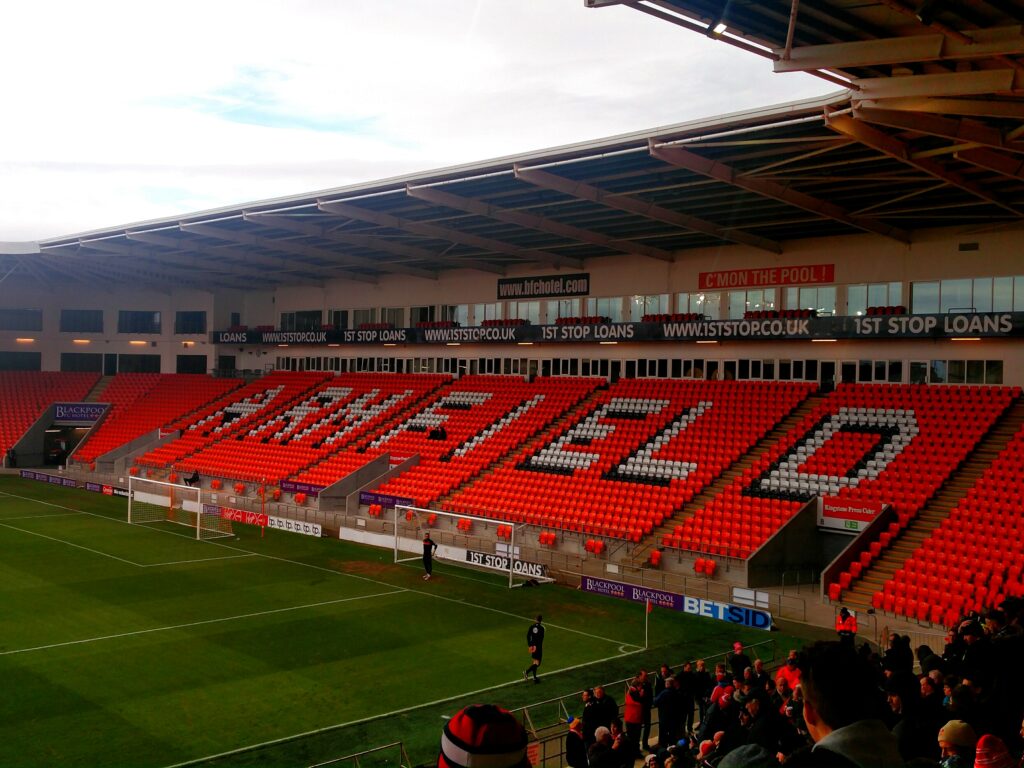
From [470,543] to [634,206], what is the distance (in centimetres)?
1215

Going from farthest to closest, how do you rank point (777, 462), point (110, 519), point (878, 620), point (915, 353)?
point (110, 519) → point (915, 353) → point (777, 462) → point (878, 620)

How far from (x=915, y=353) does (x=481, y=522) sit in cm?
1647

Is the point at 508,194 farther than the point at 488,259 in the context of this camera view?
No

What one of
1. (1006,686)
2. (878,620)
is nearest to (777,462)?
(878,620)

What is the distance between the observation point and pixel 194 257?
49.3 m

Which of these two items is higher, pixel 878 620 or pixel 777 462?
pixel 777 462

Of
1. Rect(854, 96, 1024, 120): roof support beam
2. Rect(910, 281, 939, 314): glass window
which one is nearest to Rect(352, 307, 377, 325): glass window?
Rect(910, 281, 939, 314): glass window

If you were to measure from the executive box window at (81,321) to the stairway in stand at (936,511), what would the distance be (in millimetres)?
52747

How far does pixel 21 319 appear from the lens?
2372 inches

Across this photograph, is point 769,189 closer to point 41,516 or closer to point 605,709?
point 605,709

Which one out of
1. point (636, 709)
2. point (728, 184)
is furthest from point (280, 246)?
point (636, 709)

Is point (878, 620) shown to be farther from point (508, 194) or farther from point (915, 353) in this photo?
point (508, 194)

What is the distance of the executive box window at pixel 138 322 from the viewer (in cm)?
6238

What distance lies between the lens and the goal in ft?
114
